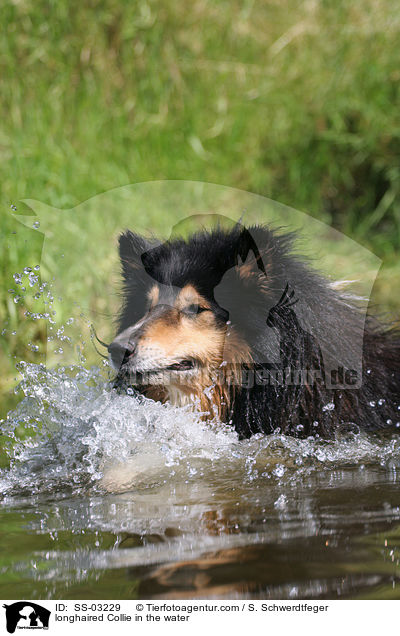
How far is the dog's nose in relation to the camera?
3121mm

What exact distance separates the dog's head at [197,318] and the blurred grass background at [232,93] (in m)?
3.18

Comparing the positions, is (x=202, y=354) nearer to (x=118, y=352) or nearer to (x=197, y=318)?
(x=197, y=318)

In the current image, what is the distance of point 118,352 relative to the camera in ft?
10.3

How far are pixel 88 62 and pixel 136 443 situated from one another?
4.53 meters

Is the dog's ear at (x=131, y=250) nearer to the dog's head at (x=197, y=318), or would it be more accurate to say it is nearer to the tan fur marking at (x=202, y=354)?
the dog's head at (x=197, y=318)

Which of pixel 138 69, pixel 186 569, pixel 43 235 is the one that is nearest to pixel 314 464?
pixel 186 569

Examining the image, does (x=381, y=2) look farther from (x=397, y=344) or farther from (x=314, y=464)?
(x=314, y=464)

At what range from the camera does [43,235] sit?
5539 mm

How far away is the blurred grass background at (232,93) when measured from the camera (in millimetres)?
6566
